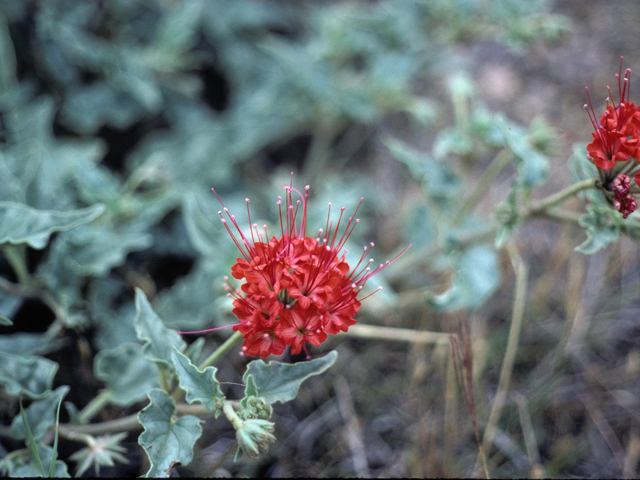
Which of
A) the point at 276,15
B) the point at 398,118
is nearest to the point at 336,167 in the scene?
the point at 398,118

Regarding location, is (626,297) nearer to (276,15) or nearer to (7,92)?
(276,15)

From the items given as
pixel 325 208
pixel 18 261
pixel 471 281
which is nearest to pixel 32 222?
pixel 18 261

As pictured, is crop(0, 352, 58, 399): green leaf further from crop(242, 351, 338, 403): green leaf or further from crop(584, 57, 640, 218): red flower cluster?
crop(584, 57, 640, 218): red flower cluster

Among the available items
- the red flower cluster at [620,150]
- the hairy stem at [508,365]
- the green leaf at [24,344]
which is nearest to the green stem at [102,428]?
→ the green leaf at [24,344]

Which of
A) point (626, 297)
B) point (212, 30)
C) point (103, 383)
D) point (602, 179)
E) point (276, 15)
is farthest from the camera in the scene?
point (276, 15)

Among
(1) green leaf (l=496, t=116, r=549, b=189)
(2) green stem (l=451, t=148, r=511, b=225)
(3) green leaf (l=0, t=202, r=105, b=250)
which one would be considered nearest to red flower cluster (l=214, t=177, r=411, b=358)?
(3) green leaf (l=0, t=202, r=105, b=250)

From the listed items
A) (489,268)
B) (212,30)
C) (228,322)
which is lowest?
(228,322)

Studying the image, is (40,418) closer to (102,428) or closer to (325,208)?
(102,428)

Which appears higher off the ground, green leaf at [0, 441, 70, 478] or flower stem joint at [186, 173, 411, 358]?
flower stem joint at [186, 173, 411, 358]
